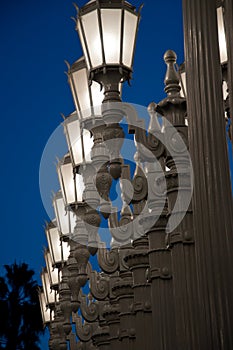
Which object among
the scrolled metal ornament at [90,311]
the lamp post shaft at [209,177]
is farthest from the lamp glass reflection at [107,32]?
the scrolled metal ornament at [90,311]

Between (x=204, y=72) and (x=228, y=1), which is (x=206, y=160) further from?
(x=228, y=1)

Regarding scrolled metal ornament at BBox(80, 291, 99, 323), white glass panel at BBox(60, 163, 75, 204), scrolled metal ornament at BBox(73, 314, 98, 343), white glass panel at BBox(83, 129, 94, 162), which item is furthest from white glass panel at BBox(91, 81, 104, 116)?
scrolled metal ornament at BBox(73, 314, 98, 343)

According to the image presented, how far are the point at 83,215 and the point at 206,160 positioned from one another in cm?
475

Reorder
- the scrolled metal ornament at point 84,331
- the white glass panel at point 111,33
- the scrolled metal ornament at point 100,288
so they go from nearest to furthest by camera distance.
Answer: the white glass panel at point 111,33
the scrolled metal ornament at point 100,288
the scrolled metal ornament at point 84,331

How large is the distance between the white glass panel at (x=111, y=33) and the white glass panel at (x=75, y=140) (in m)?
1.83

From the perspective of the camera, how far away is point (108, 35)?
8.49 m

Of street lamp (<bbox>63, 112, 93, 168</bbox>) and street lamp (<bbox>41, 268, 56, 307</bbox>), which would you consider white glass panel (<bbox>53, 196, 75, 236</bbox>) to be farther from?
street lamp (<bbox>41, 268, 56, 307</bbox>)

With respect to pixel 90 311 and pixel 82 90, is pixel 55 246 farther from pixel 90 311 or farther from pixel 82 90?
pixel 82 90

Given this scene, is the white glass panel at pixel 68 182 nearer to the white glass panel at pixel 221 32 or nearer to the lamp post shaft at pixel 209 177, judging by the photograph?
the white glass panel at pixel 221 32

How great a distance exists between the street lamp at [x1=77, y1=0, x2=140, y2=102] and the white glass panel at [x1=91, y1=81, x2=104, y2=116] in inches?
25.8

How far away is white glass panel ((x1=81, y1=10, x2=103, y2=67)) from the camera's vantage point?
8.53 meters

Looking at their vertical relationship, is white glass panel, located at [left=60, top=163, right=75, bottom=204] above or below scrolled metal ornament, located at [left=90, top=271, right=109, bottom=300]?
above

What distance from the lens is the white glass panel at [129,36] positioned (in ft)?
28.2

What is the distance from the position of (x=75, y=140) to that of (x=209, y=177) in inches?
158
